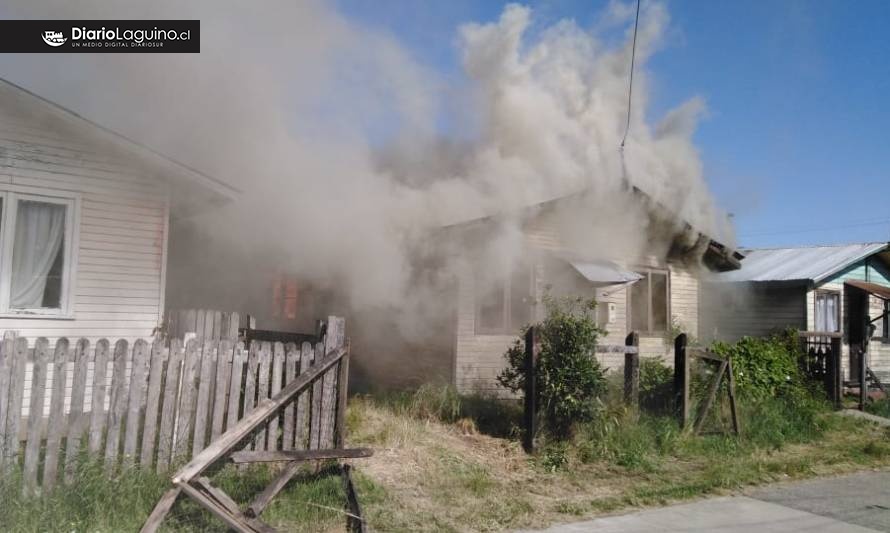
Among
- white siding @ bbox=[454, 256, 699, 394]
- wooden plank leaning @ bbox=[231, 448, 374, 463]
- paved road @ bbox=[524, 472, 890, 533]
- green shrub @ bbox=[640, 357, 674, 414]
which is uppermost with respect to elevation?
white siding @ bbox=[454, 256, 699, 394]

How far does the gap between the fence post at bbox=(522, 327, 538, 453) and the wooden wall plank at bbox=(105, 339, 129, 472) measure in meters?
4.42

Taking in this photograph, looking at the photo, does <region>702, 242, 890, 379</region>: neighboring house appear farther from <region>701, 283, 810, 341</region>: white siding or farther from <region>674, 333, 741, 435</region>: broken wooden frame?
<region>674, 333, 741, 435</region>: broken wooden frame

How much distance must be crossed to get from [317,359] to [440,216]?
5.59 meters

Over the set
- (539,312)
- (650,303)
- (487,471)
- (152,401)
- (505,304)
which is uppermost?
(650,303)

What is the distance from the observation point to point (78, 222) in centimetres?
826

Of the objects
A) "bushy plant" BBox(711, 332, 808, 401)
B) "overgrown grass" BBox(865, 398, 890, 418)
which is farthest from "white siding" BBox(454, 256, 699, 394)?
"overgrown grass" BBox(865, 398, 890, 418)

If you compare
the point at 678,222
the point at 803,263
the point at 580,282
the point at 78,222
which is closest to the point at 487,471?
the point at 580,282

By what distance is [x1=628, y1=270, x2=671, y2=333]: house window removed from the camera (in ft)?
45.6

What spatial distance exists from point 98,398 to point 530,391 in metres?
4.64

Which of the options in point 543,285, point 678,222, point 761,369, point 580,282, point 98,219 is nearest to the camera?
point 98,219

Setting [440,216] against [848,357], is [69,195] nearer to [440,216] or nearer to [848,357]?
[440,216]

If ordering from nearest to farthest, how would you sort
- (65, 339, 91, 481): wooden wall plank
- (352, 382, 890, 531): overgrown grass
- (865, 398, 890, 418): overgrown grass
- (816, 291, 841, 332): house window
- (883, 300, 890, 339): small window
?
1. (65, 339, 91, 481): wooden wall plank
2. (352, 382, 890, 531): overgrown grass
3. (865, 398, 890, 418): overgrown grass
4. (816, 291, 841, 332): house window
5. (883, 300, 890, 339): small window

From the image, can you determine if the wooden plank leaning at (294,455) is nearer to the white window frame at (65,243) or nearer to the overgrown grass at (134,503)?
the overgrown grass at (134,503)

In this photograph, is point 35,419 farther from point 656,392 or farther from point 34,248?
point 656,392
